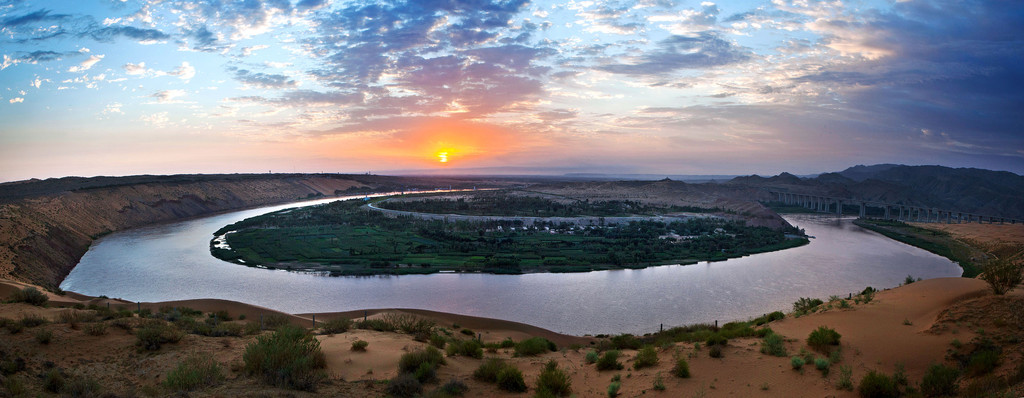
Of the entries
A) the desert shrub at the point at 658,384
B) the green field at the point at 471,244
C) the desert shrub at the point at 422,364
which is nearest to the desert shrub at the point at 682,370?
the desert shrub at the point at 658,384

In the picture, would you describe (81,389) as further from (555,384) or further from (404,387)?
(555,384)

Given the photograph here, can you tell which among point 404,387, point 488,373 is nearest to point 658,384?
point 488,373

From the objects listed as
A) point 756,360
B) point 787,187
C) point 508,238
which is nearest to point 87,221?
point 508,238

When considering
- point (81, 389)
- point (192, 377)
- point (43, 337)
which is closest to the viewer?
point (81, 389)

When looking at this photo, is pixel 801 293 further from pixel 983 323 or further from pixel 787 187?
pixel 787 187

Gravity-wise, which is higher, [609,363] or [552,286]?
[609,363]

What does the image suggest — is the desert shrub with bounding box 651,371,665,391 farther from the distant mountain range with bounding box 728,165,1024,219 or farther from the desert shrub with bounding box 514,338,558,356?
the distant mountain range with bounding box 728,165,1024,219
